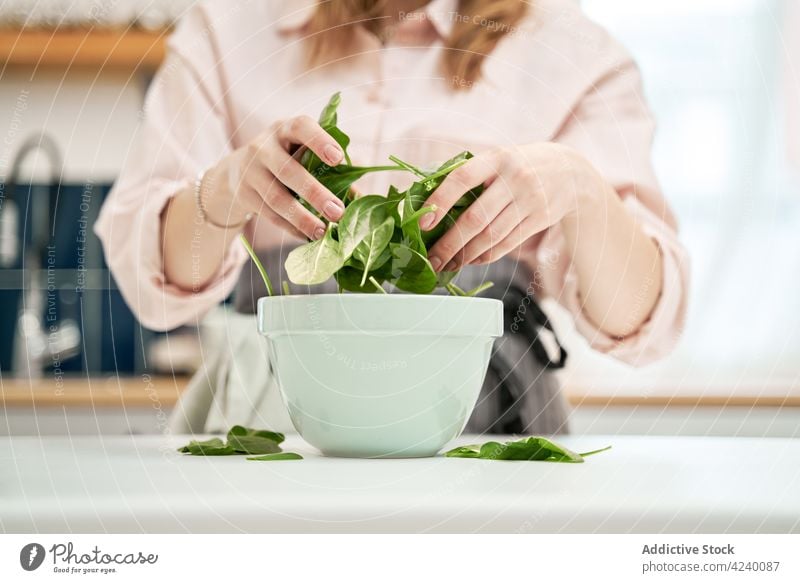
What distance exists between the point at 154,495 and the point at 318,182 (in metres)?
0.19

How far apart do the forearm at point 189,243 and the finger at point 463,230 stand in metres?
0.30

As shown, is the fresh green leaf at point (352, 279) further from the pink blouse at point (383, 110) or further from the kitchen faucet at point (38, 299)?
the kitchen faucet at point (38, 299)

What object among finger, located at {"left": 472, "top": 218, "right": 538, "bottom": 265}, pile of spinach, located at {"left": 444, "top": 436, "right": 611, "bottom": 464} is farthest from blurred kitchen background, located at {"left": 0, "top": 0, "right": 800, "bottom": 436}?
pile of spinach, located at {"left": 444, "top": 436, "right": 611, "bottom": 464}

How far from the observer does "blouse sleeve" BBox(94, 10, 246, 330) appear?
0.81 meters

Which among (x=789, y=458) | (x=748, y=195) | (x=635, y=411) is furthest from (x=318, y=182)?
(x=748, y=195)

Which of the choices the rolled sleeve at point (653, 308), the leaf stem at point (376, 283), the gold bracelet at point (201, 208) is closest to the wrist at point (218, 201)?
the gold bracelet at point (201, 208)

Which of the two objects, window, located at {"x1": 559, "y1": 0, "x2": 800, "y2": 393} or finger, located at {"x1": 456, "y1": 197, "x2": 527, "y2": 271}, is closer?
finger, located at {"x1": 456, "y1": 197, "x2": 527, "y2": 271}

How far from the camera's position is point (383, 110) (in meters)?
0.82

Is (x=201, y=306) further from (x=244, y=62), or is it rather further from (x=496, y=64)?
(x=496, y=64)

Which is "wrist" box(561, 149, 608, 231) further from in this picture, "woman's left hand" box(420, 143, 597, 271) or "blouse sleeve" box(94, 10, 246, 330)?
"blouse sleeve" box(94, 10, 246, 330)

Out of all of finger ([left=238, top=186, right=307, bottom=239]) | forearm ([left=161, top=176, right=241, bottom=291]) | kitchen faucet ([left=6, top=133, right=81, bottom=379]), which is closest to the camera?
finger ([left=238, top=186, right=307, bottom=239])

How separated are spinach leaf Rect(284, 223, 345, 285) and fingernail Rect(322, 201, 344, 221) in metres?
0.02

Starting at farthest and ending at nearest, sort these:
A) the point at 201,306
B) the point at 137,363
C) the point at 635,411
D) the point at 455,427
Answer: the point at 137,363 < the point at 635,411 < the point at 201,306 < the point at 455,427
